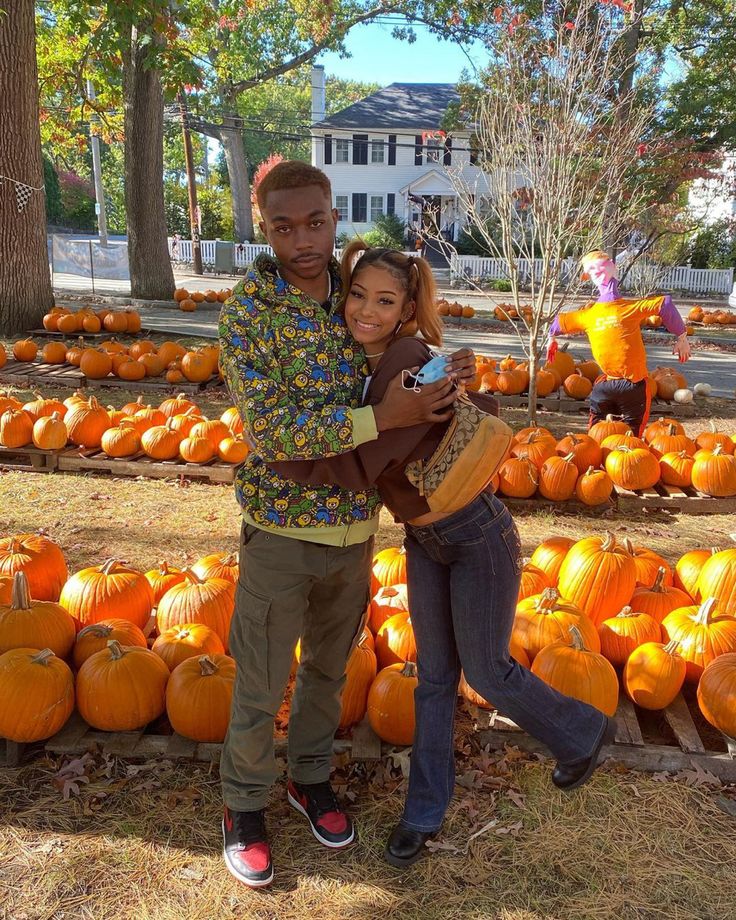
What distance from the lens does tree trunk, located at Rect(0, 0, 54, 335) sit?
9.60 m

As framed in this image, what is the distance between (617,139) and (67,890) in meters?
7.93

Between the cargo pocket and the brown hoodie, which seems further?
the cargo pocket

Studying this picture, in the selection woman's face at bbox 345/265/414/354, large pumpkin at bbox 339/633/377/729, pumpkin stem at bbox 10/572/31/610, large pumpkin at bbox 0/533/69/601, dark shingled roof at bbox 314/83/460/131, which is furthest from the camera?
dark shingled roof at bbox 314/83/460/131

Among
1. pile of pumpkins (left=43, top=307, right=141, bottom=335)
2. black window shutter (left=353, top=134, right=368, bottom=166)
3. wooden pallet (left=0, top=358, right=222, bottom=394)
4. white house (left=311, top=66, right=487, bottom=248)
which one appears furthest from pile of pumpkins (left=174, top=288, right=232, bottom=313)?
black window shutter (left=353, top=134, right=368, bottom=166)

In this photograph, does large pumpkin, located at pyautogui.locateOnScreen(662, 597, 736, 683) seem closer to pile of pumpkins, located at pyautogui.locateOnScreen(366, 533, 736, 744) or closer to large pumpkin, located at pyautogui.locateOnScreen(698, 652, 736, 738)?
pile of pumpkins, located at pyautogui.locateOnScreen(366, 533, 736, 744)

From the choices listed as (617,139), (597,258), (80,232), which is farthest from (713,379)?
(80,232)

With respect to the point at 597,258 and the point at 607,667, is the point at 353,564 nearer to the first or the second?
the point at 607,667

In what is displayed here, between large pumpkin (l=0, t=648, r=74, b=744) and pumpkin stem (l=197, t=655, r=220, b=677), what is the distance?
19.0 inches

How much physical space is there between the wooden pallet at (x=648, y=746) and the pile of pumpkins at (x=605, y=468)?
253 cm

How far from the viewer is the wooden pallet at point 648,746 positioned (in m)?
2.59

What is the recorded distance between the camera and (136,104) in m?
14.0

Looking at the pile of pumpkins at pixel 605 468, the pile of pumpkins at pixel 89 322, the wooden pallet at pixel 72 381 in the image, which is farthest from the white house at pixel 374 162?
the pile of pumpkins at pixel 605 468

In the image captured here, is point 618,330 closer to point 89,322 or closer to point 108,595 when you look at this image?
point 108,595

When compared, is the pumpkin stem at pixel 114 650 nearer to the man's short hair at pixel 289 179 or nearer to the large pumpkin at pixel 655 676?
the man's short hair at pixel 289 179
